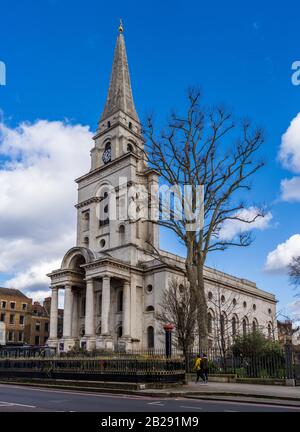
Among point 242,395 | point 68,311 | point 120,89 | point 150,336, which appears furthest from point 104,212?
point 242,395

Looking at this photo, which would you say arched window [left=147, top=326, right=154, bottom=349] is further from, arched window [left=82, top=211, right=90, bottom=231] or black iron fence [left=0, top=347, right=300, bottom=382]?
black iron fence [left=0, top=347, right=300, bottom=382]

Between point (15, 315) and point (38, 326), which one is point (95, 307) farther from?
point (38, 326)

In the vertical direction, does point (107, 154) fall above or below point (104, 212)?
above

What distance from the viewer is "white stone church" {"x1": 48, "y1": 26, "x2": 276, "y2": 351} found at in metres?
47.6

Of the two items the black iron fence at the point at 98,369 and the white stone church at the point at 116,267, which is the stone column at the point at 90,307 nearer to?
the white stone church at the point at 116,267

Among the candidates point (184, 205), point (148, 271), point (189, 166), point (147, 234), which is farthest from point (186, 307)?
point (147, 234)

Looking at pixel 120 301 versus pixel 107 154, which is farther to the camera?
pixel 107 154

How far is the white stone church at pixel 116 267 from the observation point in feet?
156

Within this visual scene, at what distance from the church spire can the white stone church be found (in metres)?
0.14

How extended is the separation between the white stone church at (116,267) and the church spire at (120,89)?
5.6 inches

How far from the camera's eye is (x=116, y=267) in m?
47.6

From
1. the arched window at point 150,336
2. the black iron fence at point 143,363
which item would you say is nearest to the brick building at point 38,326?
the arched window at point 150,336

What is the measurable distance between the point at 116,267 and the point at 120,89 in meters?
27.0
